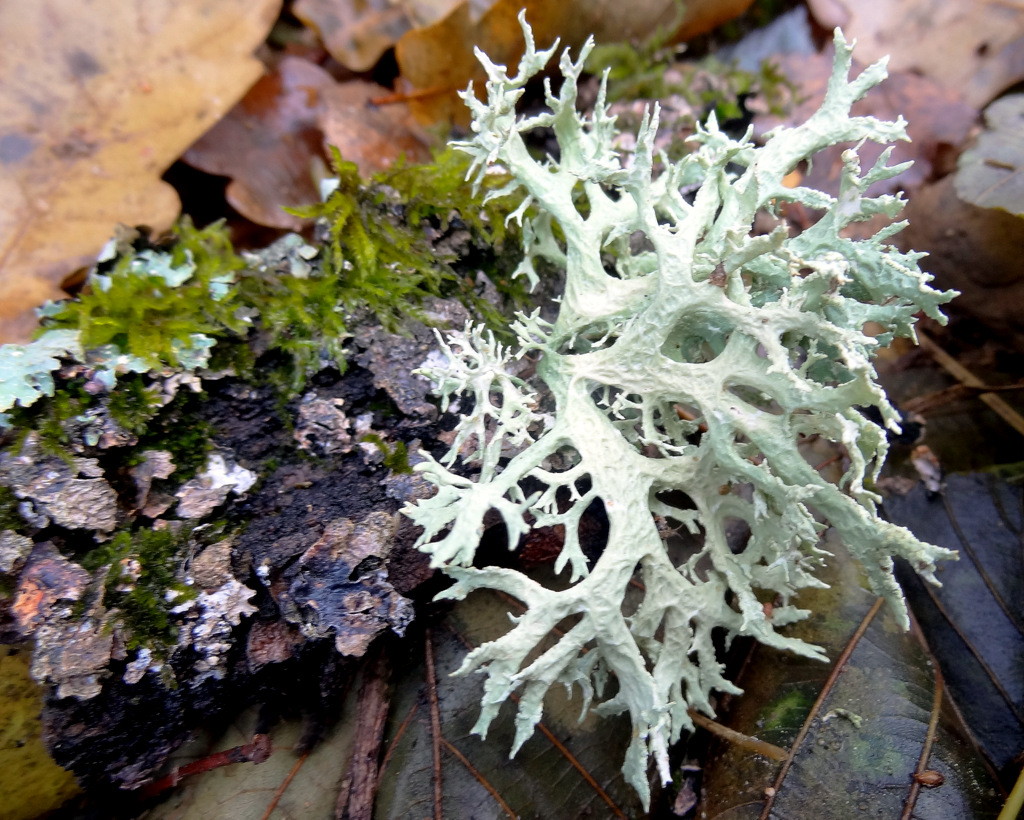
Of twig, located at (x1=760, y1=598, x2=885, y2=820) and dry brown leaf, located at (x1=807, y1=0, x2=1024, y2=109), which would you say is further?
dry brown leaf, located at (x1=807, y1=0, x2=1024, y2=109)

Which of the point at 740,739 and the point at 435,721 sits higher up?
the point at 435,721

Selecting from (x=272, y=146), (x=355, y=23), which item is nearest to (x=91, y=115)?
(x=272, y=146)

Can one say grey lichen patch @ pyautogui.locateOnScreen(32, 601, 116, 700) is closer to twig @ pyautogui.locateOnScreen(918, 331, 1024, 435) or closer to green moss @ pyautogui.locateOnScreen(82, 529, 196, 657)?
green moss @ pyautogui.locateOnScreen(82, 529, 196, 657)

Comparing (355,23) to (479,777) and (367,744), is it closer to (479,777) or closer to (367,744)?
(367,744)

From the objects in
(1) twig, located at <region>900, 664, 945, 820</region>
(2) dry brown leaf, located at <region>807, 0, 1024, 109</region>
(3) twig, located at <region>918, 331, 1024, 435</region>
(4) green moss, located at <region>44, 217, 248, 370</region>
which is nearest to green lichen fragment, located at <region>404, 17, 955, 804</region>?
(1) twig, located at <region>900, 664, 945, 820</region>

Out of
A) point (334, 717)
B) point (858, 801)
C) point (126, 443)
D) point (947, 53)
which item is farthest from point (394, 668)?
point (947, 53)
